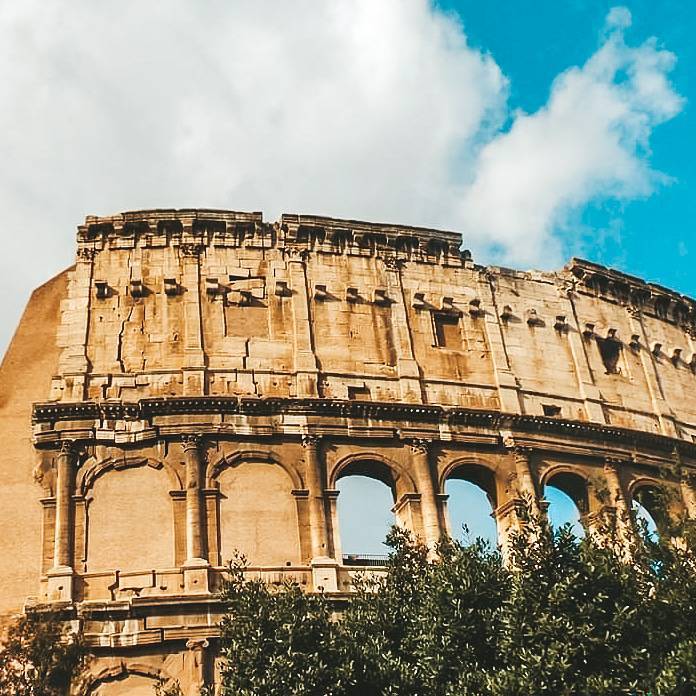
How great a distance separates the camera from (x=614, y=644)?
52.4 feet

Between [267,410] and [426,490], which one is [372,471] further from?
[267,410]

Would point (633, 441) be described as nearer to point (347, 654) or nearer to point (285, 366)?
point (285, 366)

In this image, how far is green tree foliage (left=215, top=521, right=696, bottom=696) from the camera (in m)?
15.7

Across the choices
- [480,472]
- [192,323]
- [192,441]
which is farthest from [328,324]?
[480,472]

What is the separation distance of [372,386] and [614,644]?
35.2 feet

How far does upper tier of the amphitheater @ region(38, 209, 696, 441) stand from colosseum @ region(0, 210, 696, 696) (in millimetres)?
54

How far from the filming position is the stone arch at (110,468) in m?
23.0

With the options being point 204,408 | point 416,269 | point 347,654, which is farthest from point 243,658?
point 416,269

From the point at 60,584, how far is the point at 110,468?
2.83 meters

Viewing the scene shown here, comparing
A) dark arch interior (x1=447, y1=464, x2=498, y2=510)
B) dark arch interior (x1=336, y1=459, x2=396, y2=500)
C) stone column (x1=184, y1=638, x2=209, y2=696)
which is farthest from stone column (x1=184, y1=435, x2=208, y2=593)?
dark arch interior (x1=447, y1=464, x2=498, y2=510)

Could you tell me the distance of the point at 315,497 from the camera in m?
23.3

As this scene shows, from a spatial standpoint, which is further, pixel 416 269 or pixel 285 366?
pixel 416 269

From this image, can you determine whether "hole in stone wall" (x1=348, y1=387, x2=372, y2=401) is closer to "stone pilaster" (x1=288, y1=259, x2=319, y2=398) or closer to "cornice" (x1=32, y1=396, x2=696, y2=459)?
"cornice" (x1=32, y1=396, x2=696, y2=459)

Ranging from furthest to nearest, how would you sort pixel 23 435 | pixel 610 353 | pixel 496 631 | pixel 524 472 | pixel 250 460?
pixel 610 353 → pixel 524 472 → pixel 250 460 → pixel 23 435 → pixel 496 631
